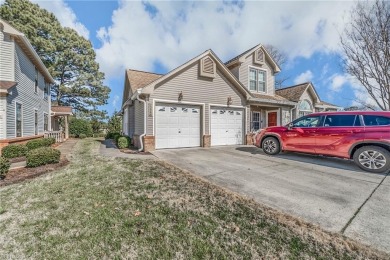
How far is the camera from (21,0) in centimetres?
2250

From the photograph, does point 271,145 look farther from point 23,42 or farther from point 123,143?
point 23,42

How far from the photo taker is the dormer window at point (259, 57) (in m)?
14.9

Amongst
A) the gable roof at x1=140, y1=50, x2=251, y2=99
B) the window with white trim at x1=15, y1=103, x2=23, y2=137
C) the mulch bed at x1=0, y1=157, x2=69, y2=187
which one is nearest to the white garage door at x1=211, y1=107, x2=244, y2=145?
the gable roof at x1=140, y1=50, x2=251, y2=99

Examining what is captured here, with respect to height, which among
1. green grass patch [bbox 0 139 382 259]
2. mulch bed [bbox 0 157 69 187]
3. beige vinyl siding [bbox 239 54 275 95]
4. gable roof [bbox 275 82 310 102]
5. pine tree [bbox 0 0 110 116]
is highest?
pine tree [bbox 0 0 110 116]

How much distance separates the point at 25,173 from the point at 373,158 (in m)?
11.4

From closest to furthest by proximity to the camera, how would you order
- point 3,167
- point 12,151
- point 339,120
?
point 3,167 → point 339,120 → point 12,151

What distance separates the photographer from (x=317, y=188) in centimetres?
471

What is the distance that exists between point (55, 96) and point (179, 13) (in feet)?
75.0

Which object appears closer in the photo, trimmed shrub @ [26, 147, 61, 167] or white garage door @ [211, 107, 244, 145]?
trimmed shrub @ [26, 147, 61, 167]

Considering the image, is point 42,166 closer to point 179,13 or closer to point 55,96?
point 179,13

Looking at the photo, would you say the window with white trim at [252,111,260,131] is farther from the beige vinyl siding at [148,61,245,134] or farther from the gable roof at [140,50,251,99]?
the gable roof at [140,50,251,99]

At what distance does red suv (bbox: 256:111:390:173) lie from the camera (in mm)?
6090

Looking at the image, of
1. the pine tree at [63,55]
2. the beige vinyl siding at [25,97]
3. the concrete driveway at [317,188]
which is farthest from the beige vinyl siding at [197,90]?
the pine tree at [63,55]

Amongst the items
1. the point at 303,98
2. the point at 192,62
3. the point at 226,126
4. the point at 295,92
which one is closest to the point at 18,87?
the point at 192,62
